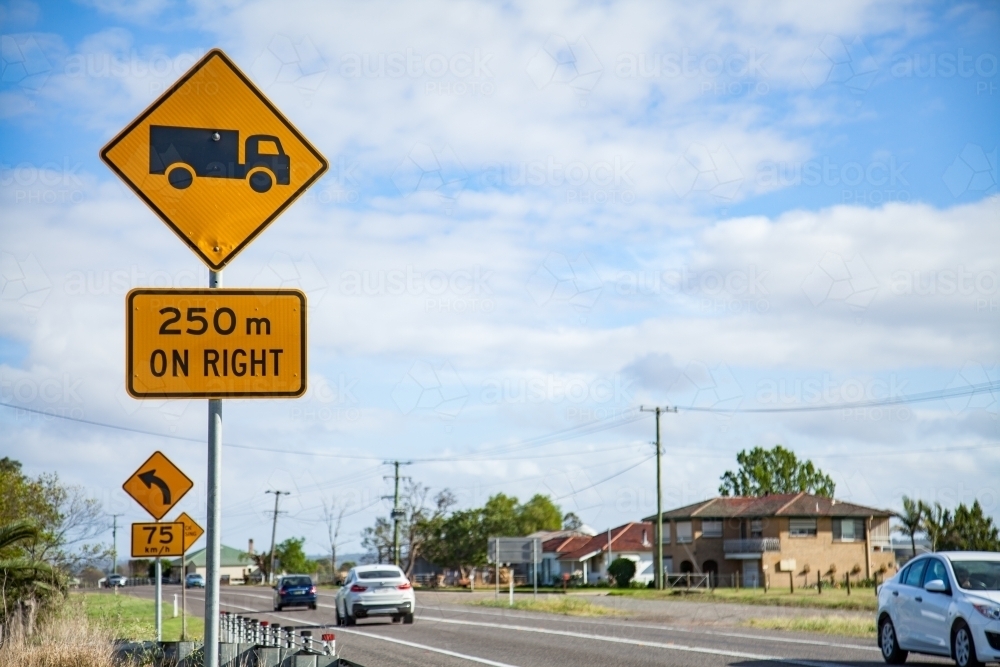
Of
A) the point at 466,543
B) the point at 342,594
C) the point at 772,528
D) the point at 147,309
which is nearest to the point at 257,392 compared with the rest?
the point at 147,309

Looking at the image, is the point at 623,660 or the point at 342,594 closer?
the point at 623,660

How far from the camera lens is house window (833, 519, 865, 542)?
259ft

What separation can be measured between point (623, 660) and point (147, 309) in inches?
536

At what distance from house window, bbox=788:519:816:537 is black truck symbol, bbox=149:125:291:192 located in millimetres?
77592

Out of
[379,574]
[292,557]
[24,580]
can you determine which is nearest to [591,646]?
[24,580]

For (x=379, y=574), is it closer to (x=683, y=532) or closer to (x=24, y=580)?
(x=24, y=580)

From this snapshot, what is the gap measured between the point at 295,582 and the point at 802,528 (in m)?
43.8

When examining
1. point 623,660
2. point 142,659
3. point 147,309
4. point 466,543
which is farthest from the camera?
point 466,543

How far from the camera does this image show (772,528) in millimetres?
79062

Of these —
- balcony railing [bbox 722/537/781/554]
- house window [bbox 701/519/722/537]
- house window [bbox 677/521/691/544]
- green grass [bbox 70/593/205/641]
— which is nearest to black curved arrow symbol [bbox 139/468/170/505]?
green grass [bbox 70/593/205/641]

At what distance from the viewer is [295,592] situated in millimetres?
44938

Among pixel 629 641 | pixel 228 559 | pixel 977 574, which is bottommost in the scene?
pixel 228 559

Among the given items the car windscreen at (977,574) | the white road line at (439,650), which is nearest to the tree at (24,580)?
the white road line at (439,650)

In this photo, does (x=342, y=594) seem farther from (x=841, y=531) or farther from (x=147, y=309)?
(x=841, y=531)
